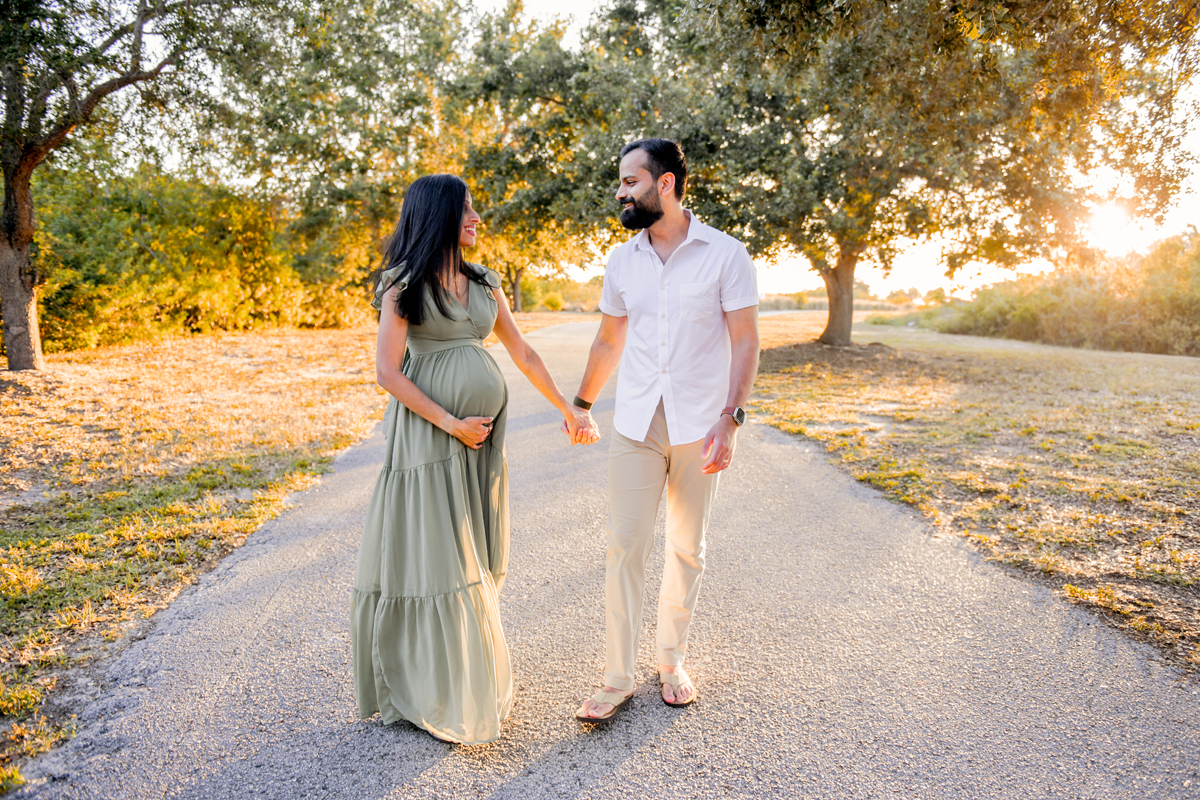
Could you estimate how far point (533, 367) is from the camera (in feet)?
9.98

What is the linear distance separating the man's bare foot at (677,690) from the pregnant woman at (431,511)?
66 centimetres

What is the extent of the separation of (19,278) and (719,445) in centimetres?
1202

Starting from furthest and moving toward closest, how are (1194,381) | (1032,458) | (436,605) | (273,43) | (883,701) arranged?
(1194,381) → (273,43) → (1032,458) → (883,701) → (436,605)

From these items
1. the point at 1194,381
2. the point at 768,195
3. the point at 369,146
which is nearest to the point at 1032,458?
the point at 768,195

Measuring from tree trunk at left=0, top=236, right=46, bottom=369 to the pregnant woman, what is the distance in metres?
10.8

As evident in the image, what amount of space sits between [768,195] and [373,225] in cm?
1335

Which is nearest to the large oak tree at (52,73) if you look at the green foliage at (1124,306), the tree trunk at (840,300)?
the tree trunk at (840,300)

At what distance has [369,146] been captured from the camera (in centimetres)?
1928

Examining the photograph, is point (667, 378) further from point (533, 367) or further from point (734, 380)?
point (533, 367)

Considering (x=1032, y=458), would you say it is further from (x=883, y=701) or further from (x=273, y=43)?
(x=273, y=43)

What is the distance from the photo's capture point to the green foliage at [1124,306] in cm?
2009

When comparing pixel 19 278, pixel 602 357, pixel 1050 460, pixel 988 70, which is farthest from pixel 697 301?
pixel 19 278

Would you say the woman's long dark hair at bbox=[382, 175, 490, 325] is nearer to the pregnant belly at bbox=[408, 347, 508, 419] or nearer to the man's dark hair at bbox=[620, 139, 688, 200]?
the pregnant belly at bbox=[408, 347, 508, 419]

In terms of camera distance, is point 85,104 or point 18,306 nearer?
point 85,104
